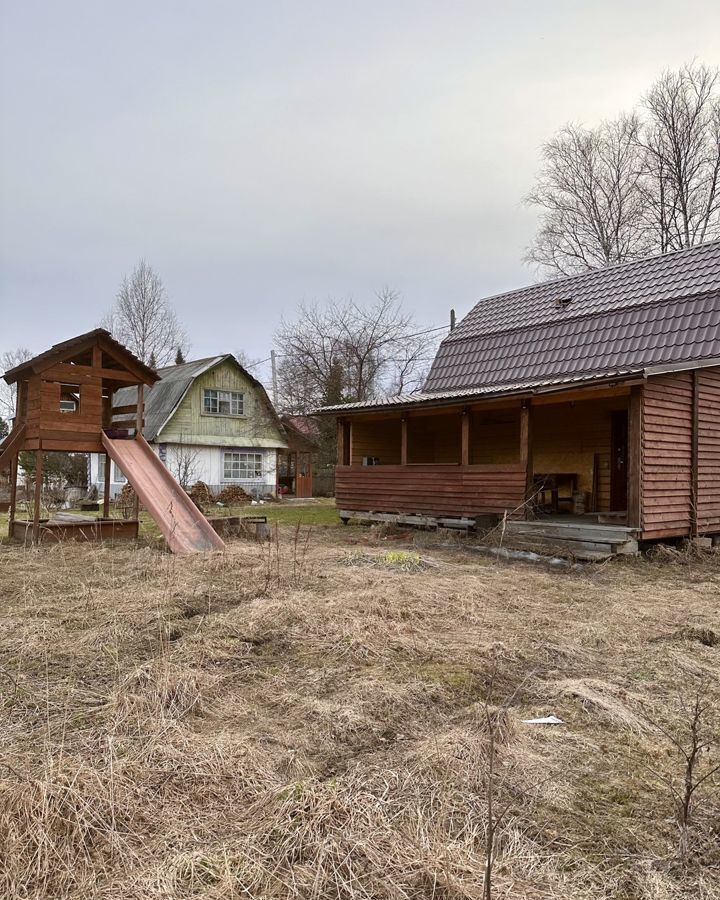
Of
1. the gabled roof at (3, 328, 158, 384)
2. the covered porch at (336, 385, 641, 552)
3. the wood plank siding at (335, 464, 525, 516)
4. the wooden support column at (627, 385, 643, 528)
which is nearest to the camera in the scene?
the wooden support column at (627, 385, 643, 528)

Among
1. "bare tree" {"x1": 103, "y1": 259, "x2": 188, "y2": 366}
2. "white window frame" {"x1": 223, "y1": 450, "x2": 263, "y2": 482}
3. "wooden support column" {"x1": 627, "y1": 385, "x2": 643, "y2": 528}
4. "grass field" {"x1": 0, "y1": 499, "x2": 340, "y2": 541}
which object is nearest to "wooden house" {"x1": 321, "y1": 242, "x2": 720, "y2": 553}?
"wooden support column" {"x1": 627, "y1": 385, "x2": 643, "y2": 528}

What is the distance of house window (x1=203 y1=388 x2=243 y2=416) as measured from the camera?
83.5ft

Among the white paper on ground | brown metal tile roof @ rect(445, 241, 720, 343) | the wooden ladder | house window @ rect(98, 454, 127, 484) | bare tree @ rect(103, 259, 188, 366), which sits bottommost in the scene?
the white paper on ground

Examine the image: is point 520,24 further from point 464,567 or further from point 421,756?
point 421,756

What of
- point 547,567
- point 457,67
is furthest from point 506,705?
point 457,67

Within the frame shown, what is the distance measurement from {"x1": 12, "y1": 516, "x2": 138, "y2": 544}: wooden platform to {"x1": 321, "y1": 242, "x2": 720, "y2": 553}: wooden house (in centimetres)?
600

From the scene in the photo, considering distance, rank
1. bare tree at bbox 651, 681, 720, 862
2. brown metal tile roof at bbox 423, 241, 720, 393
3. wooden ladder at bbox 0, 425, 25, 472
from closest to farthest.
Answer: bare tree at bbox 651, 681, 720, 862
wooden ladder at bbox 0, 425, 25, 472
brown metal tile roof at bbox 423, 241, 720, 393

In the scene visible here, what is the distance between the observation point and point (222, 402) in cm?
2595

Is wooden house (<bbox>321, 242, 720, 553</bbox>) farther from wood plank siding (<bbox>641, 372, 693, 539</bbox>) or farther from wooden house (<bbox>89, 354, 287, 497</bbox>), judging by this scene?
wooden house (<bbox>89, 354, 287, 497</bbox>)

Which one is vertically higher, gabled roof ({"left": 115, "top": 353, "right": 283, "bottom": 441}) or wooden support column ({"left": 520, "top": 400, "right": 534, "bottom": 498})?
gabled roof ({"left": 115, "top": 353, "right": 283, "bottom": 441})

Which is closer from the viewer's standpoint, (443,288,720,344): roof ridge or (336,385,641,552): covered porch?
(336,385,641,552): covered porch

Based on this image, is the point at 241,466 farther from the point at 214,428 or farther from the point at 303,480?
the point at 303,480

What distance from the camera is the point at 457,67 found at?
11844 mm

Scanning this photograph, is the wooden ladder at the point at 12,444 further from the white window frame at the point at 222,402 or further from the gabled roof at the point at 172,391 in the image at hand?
the white window frame at the point at 222,402
